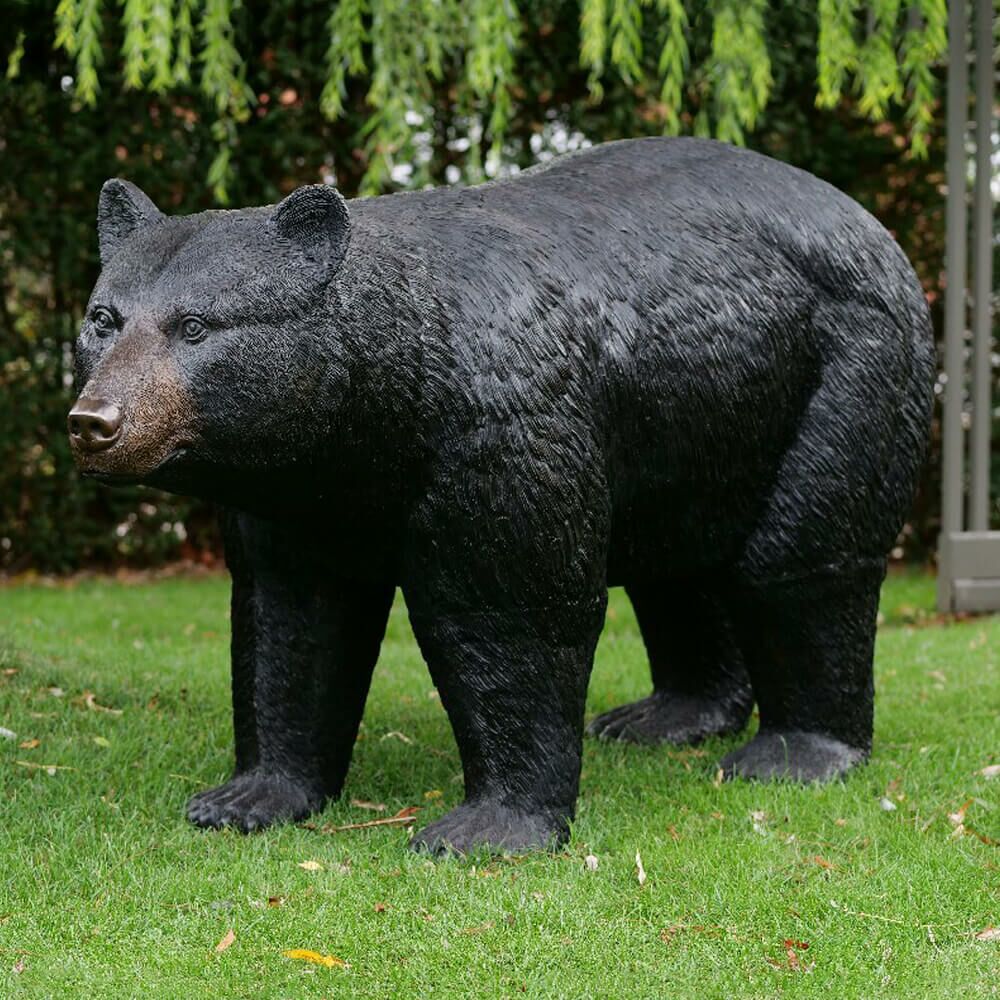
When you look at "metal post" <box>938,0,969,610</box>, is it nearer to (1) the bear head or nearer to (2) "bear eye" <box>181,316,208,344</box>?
(1) the bear head

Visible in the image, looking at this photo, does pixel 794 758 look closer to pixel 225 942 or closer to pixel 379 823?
pixel 379 823

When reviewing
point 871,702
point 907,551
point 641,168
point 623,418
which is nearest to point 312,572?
point 623,418

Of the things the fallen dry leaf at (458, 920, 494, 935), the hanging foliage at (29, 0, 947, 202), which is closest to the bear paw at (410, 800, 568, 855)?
the fallen dry leaf at (458, 920, 494, 935)

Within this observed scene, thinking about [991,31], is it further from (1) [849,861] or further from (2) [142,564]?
(2) [142,564]

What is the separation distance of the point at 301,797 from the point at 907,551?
7.22 metres

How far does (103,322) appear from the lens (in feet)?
11.6

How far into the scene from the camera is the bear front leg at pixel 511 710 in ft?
12.7

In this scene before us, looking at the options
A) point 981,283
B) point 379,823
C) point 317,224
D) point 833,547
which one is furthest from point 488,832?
point 981,283

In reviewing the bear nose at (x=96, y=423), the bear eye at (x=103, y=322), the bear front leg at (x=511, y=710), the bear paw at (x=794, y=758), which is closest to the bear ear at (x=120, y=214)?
the bear eye at (x=103, y=322)

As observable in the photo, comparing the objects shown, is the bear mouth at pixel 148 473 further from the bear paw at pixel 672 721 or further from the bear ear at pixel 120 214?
the bear paw at pixel 672 721

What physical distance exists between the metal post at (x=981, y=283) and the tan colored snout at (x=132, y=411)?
19.4 feet

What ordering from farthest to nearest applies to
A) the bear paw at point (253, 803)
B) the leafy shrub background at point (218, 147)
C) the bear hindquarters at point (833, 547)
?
the leafy shrub background at point (218, 147) → the bear hindquarters at point (833, 547) → the bear paw at point (253, 803)

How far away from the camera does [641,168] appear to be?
14.5 ft

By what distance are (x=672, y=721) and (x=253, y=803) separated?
170 cm
